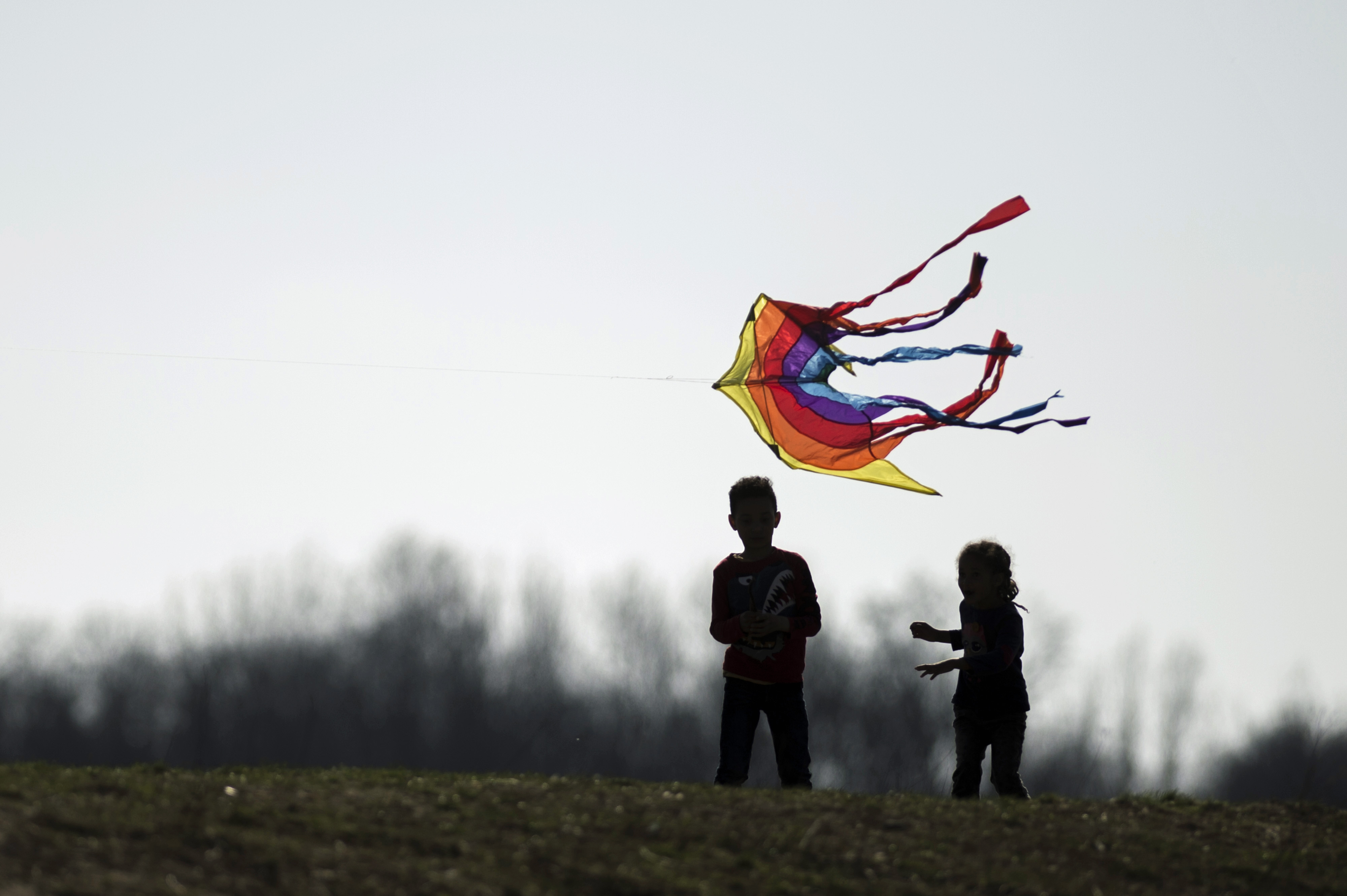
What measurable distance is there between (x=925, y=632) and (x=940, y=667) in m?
0.31

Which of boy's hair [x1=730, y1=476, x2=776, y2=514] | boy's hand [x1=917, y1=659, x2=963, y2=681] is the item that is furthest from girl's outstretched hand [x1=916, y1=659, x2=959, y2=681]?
boy's hair [x1=730, y1=476, x2=776, y2=514]

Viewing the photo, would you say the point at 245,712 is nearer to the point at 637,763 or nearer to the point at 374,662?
the point at 374,662

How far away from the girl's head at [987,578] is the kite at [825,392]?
103cm

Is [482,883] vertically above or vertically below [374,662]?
above

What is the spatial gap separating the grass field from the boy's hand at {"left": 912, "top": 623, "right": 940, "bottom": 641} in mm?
1213

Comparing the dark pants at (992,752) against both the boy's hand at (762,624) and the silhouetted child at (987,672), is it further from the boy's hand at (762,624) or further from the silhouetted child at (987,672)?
the boy's hand at (762,624)

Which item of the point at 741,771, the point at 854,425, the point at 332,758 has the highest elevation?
the point at 854,425

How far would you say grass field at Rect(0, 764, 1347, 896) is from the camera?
4.33 m

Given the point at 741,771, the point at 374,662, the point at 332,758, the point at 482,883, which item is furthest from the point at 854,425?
the point at 374,662

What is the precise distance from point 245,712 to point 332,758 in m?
5.24

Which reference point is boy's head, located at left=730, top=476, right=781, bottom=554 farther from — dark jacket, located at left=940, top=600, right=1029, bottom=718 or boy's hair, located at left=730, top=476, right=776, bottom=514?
dark jacket, located at left=940, top=600, right=1029, bottom=718

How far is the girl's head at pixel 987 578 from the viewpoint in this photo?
798cm

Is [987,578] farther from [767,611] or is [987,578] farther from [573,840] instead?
→ [573,840]

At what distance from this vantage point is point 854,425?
368 inches
